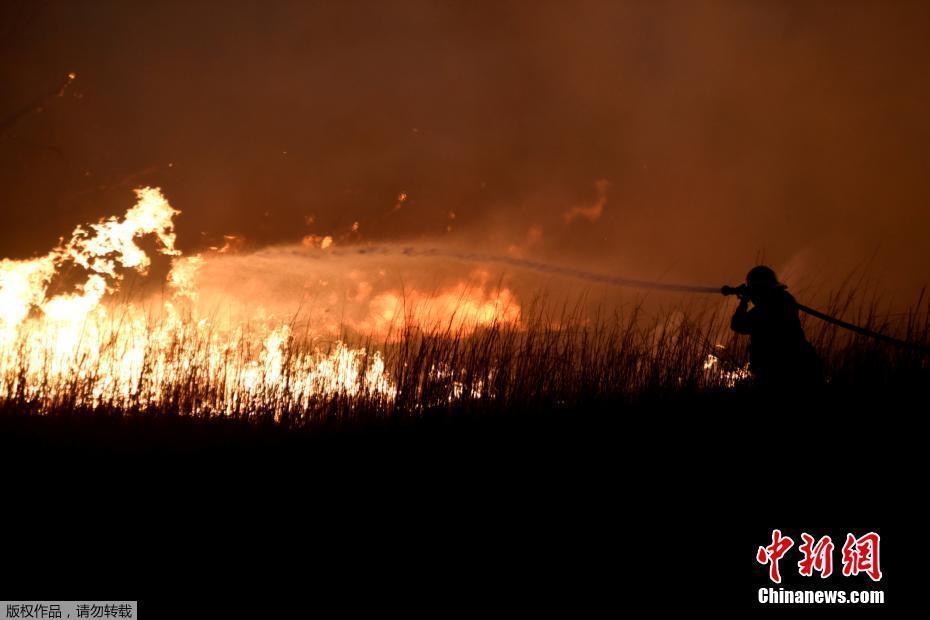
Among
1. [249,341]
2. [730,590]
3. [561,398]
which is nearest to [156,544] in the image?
[730,590]

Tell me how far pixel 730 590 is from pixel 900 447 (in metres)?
2.14

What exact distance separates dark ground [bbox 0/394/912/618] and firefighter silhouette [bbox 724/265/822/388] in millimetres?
280

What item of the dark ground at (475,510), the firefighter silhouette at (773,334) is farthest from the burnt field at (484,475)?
the firefighter silhouette at (773,334)

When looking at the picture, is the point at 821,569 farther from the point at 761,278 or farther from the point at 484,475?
the point at 761,278

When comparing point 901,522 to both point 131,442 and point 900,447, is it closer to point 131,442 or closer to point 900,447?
point 900,447

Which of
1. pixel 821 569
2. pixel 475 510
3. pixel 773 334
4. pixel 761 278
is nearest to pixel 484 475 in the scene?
pixel 475 510

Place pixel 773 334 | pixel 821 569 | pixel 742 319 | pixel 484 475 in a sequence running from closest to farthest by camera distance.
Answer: pixel 821 569 → pixel 484 475 → pixel 773 334 → pixel 742 319

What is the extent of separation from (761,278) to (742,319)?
16.1 inches

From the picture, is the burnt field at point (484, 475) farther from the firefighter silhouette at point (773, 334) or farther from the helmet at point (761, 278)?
the helmet at point (761, 278)

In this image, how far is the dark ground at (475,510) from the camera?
246 cm

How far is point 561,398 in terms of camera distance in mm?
5375

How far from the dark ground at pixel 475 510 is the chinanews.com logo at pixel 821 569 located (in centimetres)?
4

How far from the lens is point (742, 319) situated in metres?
5.31

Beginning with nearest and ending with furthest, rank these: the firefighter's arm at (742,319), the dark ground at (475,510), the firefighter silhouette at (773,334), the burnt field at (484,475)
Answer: the dark ground at (475,510) < the burnt field at (484,475) < the firefighter silhouette at (773,334) < the firefighter's arm at (742,319)
